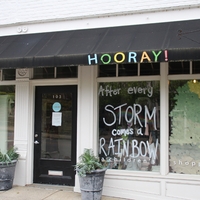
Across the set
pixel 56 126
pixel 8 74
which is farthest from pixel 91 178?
pixel 8 74

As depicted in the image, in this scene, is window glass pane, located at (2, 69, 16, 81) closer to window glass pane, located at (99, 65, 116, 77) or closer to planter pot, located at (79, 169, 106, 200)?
window glass pane, located at (99, 65, 116, 77)

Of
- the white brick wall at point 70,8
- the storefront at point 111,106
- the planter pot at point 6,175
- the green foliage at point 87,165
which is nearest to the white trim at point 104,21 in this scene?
the white brick wall at point 70,8

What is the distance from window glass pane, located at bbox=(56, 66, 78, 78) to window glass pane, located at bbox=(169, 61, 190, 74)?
198 cm

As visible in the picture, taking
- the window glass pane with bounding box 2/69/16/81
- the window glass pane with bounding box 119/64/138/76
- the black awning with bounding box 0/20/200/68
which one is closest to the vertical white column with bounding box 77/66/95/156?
the window glass pane with bounding box 119/64/138/76

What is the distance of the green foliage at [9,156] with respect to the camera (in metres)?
5.85

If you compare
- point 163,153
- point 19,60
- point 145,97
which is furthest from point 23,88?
point 163,153

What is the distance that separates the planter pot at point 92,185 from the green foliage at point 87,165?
9cm

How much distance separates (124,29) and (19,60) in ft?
6.75

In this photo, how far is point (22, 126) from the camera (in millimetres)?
6387

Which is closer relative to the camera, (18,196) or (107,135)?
(18,196)

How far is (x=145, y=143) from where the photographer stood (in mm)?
5707

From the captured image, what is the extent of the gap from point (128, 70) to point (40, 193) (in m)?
2.99

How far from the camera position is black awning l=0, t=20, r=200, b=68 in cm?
457

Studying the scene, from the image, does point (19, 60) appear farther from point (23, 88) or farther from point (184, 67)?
point (184, 67)
